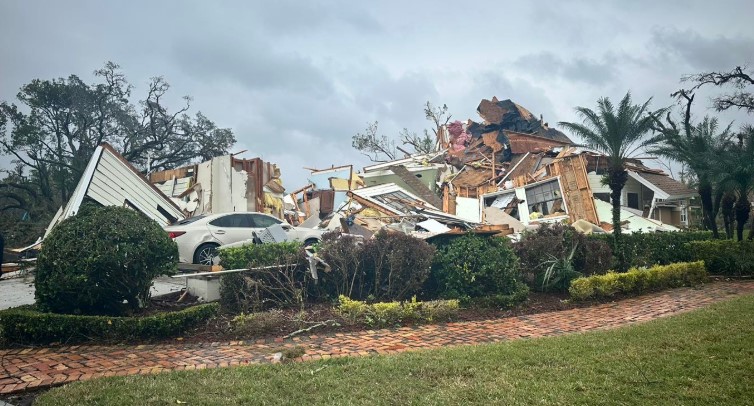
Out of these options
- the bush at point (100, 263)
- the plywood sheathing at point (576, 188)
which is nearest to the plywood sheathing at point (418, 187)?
the plywood sheathing at point (576, 188)

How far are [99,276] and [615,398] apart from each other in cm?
629

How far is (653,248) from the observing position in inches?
520

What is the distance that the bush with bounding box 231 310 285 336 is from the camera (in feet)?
21.4

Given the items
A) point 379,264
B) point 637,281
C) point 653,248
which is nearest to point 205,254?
point 379,264

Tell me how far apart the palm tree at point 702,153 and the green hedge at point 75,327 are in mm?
15156

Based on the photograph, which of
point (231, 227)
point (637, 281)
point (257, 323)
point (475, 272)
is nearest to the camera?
point (257, 323)

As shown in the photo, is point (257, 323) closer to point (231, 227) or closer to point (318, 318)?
point (318, 318)

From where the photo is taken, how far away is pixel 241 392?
4.10 meters

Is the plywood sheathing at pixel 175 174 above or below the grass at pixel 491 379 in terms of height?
above

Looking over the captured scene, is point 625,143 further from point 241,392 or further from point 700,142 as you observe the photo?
point 241,392

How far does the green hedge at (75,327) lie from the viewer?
233 inches

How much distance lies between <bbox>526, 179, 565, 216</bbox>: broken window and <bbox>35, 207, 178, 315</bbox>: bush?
17.7 m

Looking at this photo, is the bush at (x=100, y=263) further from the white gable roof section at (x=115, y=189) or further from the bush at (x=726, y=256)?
the bush at (x=726, y=256)

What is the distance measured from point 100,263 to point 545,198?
19.0m
